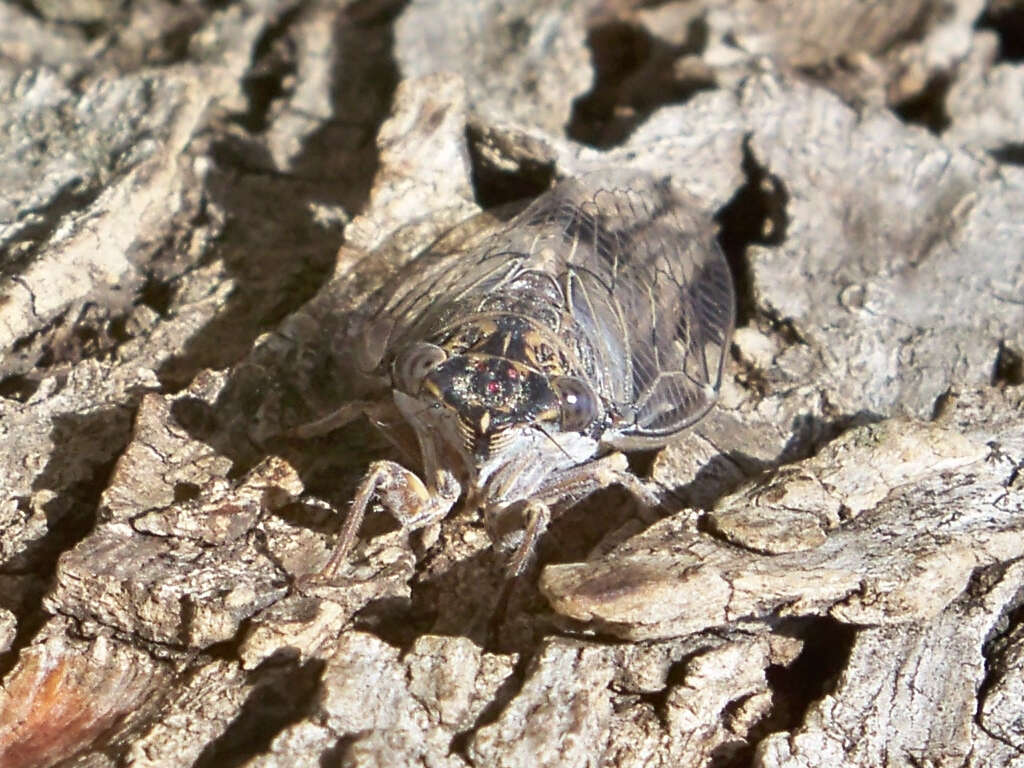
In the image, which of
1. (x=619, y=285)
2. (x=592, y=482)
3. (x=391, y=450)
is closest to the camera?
(x=592, y=482)

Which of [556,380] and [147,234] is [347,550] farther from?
[147,234]

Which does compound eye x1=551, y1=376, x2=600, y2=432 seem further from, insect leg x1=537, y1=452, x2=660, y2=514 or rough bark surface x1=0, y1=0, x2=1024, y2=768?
rough bark surface x1=0, y1=0, x2=1024, y2=768

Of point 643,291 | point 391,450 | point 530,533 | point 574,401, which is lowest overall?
→ point 530,533

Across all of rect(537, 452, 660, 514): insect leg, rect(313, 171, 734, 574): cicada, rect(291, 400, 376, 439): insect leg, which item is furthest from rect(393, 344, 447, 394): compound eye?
rect(537, 452, 660, 514): insect leg

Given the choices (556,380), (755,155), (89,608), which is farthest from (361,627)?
(755,155)

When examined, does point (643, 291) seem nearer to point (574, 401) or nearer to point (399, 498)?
point (574, 401)

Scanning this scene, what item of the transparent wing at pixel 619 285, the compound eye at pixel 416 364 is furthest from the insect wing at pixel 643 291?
the compound eye at pixel 416 364

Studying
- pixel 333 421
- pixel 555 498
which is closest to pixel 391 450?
pixel 333 421
